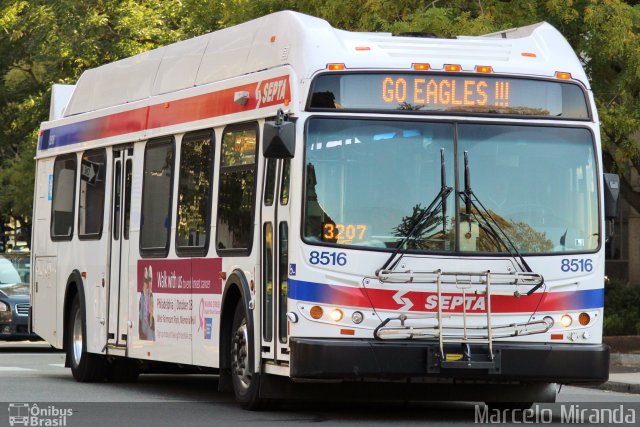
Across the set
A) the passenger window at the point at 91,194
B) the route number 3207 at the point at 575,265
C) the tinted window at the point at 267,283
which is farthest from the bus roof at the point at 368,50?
the passenger window at the point at 91,194

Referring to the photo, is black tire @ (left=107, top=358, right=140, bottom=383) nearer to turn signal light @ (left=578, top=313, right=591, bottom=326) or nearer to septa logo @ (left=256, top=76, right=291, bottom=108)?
septa logo @ (left=256, top=76, right=291, bottom=108)

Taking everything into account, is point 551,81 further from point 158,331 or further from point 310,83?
point 158,331

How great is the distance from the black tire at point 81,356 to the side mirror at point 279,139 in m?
6.40

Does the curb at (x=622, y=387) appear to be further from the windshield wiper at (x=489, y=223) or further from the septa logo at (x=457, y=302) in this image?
the septa logo at (x=457, y=302)

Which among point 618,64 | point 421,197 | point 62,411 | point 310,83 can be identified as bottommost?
point 62,411

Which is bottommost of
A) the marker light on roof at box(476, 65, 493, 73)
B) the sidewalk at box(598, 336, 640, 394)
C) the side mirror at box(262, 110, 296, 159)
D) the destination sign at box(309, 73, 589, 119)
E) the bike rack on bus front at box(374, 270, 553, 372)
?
the sidewalk at box(598, 336, 640, 394)

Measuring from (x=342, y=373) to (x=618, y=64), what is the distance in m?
11.7

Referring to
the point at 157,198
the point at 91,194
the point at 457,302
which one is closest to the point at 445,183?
the point at 457,302

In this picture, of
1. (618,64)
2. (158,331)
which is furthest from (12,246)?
(158,331)

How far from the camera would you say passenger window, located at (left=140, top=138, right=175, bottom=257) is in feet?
52.7

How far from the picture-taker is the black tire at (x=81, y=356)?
1862 cm

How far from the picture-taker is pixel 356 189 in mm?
13047

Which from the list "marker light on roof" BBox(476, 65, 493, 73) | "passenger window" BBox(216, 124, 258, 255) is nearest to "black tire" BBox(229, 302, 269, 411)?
Answer: "passenger window" BBox(216, 124, 258, 255)

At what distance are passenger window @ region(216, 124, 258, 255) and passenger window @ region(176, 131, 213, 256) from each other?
0.31m
